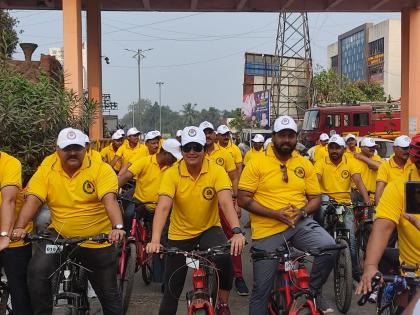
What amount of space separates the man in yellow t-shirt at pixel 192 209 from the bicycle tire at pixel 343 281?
1635 millimetres

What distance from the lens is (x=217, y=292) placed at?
4.55m

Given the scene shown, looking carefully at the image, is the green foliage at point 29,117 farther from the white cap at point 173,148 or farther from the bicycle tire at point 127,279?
the bicycle tire at point 127,279

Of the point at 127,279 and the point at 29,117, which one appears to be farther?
the point at 29,117

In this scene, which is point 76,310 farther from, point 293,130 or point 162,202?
point 293,130

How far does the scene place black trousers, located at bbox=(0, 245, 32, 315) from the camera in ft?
15.0

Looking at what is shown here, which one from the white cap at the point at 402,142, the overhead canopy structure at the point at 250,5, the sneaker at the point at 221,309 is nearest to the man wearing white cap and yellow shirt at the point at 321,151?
the white cap at the point at 402,142

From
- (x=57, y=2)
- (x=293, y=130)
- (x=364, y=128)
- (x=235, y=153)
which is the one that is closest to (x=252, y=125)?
(x=364, y=128)

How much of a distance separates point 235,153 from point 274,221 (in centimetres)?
509

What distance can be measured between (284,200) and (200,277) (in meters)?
1.03

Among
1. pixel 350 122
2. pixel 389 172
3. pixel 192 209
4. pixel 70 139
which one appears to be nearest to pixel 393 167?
pixel 389 172

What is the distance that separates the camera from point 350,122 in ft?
84.7

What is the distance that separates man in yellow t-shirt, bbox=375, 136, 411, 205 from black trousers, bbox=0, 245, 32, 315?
3763 millimetres

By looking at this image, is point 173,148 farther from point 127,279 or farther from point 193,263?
point 193,263

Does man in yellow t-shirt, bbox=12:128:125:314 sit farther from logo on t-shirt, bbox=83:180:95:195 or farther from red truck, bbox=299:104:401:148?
red truck, bbox=299:104:401:148
